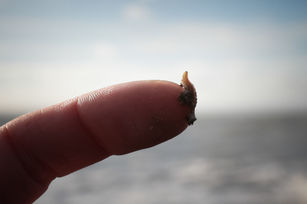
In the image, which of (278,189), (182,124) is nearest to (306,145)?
(278,189)

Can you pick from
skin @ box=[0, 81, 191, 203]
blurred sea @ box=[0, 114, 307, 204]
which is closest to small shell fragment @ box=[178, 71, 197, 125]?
skin @ box=[0, 81, 191, 203]

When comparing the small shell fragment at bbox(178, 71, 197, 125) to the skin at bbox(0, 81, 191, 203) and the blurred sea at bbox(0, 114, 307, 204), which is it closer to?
the skin at bbox(0, 81, 191, 203)

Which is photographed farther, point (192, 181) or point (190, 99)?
point (192, 181)

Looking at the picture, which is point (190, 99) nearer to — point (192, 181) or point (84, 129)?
point (84, 129)

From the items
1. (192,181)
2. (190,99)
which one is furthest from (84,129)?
(192,181)

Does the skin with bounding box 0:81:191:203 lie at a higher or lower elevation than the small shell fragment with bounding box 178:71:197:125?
lower

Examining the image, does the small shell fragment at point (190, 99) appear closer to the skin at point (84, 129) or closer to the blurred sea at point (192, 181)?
the skin at point (84, 129)

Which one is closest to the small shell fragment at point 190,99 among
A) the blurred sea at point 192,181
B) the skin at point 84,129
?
the skin at point 84,129

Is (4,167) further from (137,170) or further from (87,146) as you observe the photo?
(137,170)

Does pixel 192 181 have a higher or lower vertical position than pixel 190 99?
lower
